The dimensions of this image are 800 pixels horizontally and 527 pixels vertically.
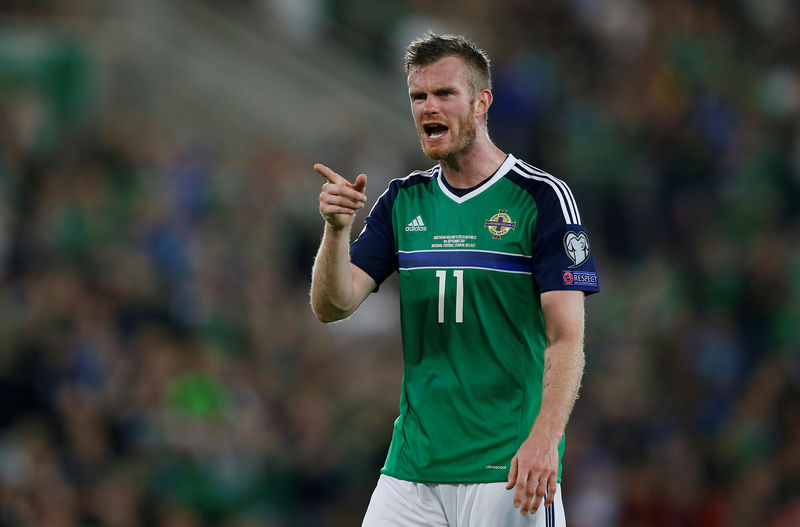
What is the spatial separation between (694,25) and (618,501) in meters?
8.31

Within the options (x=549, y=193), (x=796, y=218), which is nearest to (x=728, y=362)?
(x=796, y=218)

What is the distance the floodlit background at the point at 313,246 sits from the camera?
10914 mm

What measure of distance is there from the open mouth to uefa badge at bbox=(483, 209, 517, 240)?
1.30ft

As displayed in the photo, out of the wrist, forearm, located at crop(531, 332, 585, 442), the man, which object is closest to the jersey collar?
the man

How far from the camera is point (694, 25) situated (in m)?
17.4

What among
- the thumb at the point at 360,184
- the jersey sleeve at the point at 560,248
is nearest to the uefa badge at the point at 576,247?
the jersey sleeve at the point at 560,248

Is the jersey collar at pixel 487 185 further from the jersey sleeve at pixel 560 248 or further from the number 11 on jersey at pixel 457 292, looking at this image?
the number 11 on jersey at pixel 457 292

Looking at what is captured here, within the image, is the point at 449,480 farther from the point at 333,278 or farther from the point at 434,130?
the point at 434,130

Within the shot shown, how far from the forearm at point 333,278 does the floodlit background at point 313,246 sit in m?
5.01

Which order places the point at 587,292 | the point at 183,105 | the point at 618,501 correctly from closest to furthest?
1. the point at 587,292
2. the point at 618,501
3. the point at 183,105

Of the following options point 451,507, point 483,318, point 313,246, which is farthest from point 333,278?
point 313,246

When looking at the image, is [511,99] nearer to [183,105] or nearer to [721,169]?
[721,169]

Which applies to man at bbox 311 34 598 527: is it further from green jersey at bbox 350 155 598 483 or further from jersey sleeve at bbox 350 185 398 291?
jersey sleeve at bbox 350 185 398 291

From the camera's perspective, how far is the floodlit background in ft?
35.8
